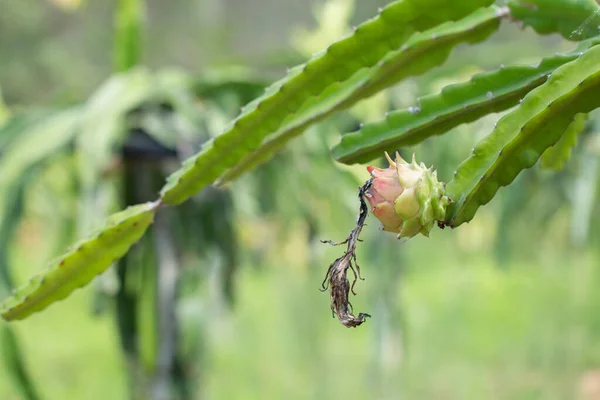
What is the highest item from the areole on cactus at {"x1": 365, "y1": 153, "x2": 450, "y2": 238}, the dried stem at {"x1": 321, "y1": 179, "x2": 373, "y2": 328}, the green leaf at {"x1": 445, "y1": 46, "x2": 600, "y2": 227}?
the green leaf at {"x1": 445, "y1": 46, "x2": 600, "y2": 227}

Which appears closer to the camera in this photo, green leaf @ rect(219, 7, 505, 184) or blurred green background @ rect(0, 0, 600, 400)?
green leaf @ rect(219, 7, 505, 184)

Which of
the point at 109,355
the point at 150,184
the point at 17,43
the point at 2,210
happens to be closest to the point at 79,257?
the point at 2,210

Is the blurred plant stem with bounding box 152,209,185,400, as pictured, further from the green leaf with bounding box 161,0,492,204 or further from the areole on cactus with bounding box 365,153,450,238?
the areole on cactus with bounding box 365,153,450,238

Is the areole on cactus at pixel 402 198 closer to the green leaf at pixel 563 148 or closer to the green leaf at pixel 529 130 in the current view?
the green leaf at pixel 529 130

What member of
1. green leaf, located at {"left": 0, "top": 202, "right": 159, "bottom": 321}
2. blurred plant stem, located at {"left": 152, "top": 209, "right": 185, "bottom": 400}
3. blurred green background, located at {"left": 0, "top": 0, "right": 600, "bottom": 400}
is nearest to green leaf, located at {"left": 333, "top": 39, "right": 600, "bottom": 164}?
green leaf, located at {"left": 0, "top": 202, "right": 159, "bottom": 321}

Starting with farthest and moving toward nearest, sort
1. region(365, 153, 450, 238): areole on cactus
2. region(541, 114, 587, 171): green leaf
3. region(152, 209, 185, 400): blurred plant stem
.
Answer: region(152, 209, 185, 400): blurred plant stem < region(541, 114, 587, 171): green leaf < region(365, 153, 450, 238): areole on cactus

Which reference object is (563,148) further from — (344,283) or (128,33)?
(128,33)
